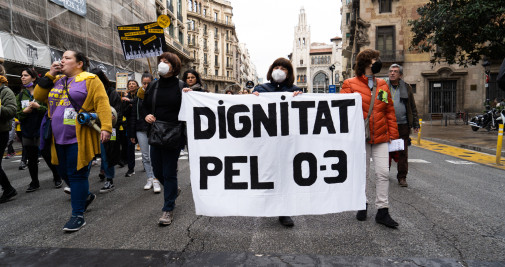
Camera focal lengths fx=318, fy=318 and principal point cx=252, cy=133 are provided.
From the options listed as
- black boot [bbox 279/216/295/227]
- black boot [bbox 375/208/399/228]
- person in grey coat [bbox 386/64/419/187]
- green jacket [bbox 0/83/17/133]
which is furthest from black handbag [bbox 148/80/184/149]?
person in grey coat [bbox 386/64/419/187]

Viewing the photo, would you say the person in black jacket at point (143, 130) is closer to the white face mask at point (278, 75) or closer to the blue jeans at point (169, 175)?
the blue jeans at point (169, 175)

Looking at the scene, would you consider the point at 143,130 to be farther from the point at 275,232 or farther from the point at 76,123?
the point at 275,232

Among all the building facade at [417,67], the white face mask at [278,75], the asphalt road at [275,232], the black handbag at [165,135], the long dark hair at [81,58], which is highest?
the building facade at [417,67]

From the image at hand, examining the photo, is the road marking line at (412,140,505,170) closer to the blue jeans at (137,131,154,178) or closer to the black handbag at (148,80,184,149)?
the black handbag at (148,80,184,149)

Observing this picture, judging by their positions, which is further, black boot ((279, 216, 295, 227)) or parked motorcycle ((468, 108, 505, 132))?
parked motorcycle ((468, 108, 505, 132))

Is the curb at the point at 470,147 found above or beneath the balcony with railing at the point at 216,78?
beneath

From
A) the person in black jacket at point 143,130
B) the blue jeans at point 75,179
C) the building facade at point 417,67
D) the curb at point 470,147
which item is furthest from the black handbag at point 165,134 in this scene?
the building facade at point 417,67

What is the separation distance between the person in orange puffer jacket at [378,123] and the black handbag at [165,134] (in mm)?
1918

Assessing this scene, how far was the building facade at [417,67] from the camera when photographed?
26562mm

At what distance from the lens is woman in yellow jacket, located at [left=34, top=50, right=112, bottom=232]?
338 centimetres

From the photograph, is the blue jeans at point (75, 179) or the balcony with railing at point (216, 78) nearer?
the blue jeans at point (75, 179)

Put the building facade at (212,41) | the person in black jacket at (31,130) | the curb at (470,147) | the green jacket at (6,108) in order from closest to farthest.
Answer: the green jacket at (6,108) < the person in black jacket at (31,130) < the curb at (470,147) < the building facade at (212,41)

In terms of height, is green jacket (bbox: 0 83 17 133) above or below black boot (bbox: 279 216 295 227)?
above

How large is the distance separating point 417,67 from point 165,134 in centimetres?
2891
